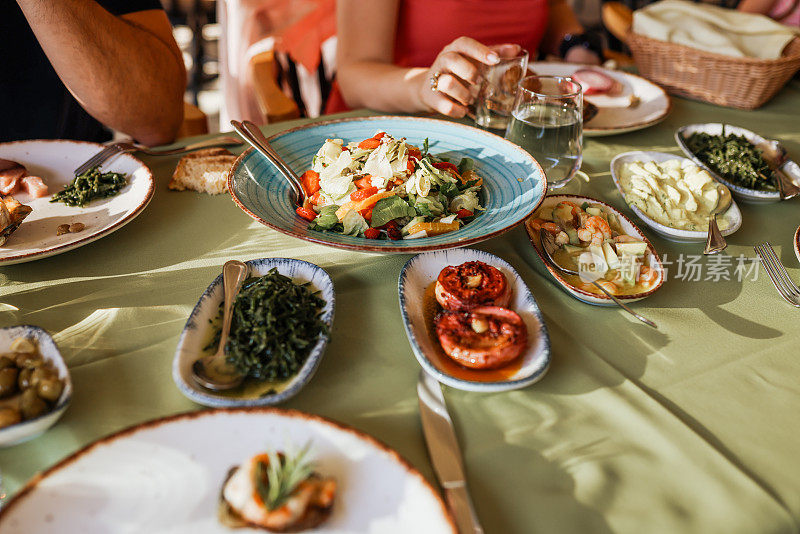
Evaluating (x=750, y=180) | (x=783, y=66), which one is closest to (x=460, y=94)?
(x=750, y=180)

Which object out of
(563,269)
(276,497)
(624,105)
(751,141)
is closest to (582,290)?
(563,269)

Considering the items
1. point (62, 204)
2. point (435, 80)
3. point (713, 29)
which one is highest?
point (713, 29)

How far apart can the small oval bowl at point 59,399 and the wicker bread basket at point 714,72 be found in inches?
86.9

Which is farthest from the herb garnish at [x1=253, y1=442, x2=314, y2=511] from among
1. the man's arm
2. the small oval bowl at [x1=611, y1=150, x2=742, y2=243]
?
the man's arm

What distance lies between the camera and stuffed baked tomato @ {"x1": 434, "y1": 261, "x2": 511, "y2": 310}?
0.99m

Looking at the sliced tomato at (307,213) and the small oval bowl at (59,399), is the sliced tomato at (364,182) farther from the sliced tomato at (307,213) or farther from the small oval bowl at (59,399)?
the small oval bowl at (59,399)

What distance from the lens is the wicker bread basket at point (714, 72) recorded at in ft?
6.31

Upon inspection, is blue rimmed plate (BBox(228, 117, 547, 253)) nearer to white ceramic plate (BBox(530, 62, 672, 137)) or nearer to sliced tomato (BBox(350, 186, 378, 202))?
sliced tomato (BBox(350, 186, 378, 202))

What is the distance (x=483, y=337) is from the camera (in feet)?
3.01

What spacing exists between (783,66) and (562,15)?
1278 millimetres

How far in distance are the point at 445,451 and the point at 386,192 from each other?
0.63 m

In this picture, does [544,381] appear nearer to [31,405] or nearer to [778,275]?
[778,275]

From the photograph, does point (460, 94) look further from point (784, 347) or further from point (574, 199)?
point (784, 347)

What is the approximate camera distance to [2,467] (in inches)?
30.3
